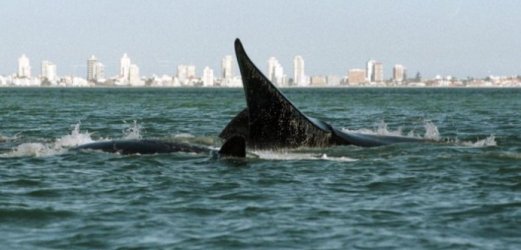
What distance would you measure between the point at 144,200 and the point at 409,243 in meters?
3.87

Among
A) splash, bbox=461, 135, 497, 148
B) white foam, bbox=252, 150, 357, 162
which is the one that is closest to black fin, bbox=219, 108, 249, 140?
white foam, bbox=252, 150, 357, 162

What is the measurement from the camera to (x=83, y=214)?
11.2 meters

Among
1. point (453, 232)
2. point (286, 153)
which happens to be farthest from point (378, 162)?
point (453, 232)

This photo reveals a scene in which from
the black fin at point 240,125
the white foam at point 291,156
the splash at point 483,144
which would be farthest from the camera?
the splash at point 483,144

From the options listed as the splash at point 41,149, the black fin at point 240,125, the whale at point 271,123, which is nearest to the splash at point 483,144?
the whale at point 271,123

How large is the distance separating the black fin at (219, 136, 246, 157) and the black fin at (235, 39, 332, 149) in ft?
2.70

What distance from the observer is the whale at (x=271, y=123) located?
51.4ft

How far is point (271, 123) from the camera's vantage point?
54.1 ft

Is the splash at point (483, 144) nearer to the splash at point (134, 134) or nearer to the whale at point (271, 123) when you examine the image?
the whale at point (271, 123)

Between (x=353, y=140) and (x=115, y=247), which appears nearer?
(x=115, y=247)

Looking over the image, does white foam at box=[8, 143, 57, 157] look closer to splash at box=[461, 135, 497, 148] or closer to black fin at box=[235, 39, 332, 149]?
black fin at box=[235, 39, 332, 149]

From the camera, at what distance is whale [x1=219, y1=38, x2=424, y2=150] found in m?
15.7

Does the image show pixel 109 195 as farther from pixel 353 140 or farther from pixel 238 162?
pixel 353 140

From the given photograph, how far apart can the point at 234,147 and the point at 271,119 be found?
4.15 feet
